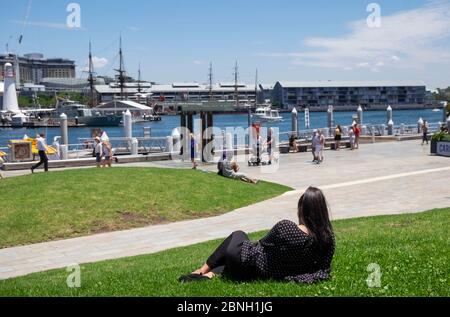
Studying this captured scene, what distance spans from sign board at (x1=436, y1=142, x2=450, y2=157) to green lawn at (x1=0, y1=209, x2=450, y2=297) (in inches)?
761

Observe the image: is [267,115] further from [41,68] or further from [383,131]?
[41,68]

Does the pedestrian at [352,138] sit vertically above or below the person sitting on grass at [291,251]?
below

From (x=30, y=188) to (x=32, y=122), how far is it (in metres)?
102

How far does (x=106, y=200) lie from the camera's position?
1423 cm

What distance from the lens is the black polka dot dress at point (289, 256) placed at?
575cm

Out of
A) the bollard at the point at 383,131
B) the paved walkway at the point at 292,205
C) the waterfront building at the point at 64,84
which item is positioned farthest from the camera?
the waterfront building at the point at 64,84

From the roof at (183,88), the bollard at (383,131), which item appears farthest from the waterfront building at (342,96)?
the bollard at (383,131)

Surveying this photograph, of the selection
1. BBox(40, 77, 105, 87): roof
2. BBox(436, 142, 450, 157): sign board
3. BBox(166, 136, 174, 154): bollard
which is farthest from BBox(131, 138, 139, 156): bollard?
BBox(40, 77, 105, 87): roof

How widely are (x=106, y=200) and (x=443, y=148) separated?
65.3ft

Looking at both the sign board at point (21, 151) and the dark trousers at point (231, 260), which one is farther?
the sign board at point (21, 151)

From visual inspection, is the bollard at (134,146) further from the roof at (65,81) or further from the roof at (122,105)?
the roof at (65,81)

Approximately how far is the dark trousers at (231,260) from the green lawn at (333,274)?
0.17 metres
